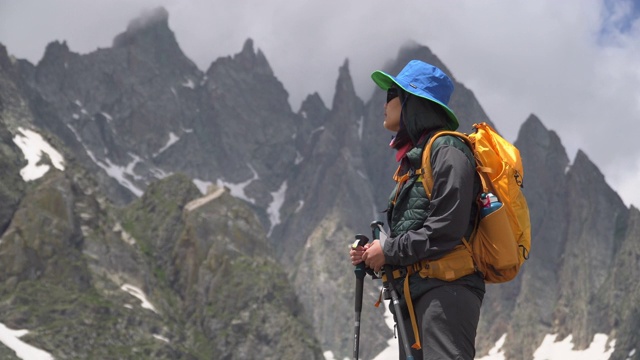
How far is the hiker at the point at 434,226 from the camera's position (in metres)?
6.61

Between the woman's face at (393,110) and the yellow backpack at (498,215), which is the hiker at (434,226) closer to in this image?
the yellow backpack at (498,215)

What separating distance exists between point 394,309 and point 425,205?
863 mm

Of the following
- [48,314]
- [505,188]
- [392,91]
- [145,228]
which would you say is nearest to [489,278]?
[505,188]

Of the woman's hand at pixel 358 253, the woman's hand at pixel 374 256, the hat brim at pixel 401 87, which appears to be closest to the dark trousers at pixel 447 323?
the woman's hand at pixel 374 256

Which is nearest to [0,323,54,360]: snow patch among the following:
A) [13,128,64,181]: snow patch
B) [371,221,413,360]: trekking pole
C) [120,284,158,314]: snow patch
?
[120,284,158,314]: snow patch

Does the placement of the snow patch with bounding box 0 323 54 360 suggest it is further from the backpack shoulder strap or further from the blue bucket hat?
the backpack shoulder strap

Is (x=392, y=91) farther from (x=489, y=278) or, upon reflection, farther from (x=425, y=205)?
(x=489, y=278)

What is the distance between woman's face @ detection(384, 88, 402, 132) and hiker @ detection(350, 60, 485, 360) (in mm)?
250

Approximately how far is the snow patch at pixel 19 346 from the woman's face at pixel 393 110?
107 m

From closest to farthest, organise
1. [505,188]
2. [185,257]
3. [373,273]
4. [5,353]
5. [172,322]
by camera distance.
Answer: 1. [505,188]
2. [373,273]
3. [5,353]
4. [172,322]
5. [185,257]

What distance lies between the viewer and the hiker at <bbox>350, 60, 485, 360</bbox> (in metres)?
6.61

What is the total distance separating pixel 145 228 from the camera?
167250 millimetres

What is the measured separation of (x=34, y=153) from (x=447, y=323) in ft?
507

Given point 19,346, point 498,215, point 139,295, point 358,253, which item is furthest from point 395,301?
point 139,295
